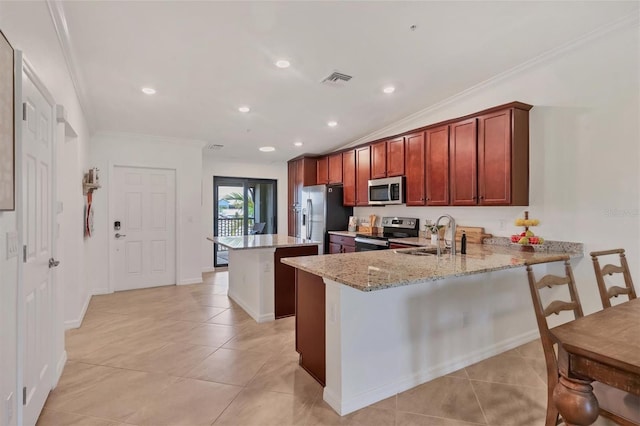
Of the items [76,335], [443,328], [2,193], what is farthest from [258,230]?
[2,193]

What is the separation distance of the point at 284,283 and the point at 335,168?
279cm

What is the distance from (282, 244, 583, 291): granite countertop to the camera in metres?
1.81

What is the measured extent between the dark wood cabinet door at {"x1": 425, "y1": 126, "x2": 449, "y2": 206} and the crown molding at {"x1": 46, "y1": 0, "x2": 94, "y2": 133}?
355 centimetres

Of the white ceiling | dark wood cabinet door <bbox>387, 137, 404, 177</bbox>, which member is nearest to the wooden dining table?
the white ceiling

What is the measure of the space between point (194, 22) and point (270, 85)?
3.62 feet

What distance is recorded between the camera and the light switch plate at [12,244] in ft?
4.78

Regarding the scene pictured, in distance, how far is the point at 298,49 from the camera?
2.57 metres

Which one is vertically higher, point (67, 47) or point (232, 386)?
point (67, 47)

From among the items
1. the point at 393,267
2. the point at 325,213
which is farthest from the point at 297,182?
the point at 393,267

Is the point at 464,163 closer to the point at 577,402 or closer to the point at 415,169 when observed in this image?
the point at 415,169

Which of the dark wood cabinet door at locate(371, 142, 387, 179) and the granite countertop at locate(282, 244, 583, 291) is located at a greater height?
the dark wood cabinet door at locate(371, 142, 387, 179)

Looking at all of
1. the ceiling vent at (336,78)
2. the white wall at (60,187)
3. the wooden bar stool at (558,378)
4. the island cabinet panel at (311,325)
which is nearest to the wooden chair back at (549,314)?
the wooden bar stool at (558,378)

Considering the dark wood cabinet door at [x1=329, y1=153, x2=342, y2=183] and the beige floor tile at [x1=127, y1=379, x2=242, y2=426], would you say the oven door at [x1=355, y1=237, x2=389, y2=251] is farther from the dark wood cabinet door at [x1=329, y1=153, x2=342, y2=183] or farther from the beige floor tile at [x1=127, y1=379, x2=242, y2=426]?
the beige floor tile at [x1=127, y1=379, x2=242, y2=426]

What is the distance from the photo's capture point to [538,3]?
2174 mm
